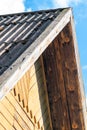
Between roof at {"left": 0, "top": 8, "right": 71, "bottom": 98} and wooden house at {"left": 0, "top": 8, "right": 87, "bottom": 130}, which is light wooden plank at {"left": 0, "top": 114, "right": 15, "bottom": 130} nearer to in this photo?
wooden house at {"left": 0, "top": 8, "right": 87, "bottom": 130}

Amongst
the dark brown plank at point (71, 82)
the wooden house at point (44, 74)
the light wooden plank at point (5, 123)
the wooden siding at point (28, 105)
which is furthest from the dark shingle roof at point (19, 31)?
the light wooden plank at point (5, 123)

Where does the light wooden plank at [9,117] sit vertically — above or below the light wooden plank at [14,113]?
below

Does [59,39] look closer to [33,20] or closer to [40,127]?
[33,20]

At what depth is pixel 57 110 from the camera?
23.0ft

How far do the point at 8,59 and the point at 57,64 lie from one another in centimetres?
282

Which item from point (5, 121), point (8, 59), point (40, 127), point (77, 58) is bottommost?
point (8, 59)

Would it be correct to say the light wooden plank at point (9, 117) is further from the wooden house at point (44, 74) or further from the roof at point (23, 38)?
the roof at point (23, 38)

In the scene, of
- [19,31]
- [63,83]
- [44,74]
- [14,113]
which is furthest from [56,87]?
[19,31]

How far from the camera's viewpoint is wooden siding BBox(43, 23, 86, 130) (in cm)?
618

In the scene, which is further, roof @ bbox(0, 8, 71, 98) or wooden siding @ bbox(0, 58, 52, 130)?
wooden siding @ bbox(0, 58, 52, 130)

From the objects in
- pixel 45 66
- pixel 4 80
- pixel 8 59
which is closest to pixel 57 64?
pixel 45 66

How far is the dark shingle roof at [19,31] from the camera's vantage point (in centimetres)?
386

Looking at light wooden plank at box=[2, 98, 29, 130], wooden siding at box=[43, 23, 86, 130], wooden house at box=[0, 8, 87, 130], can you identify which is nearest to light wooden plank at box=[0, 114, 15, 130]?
wooden house at box=[0, 8, 87, 130]

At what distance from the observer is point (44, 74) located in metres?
6.88
